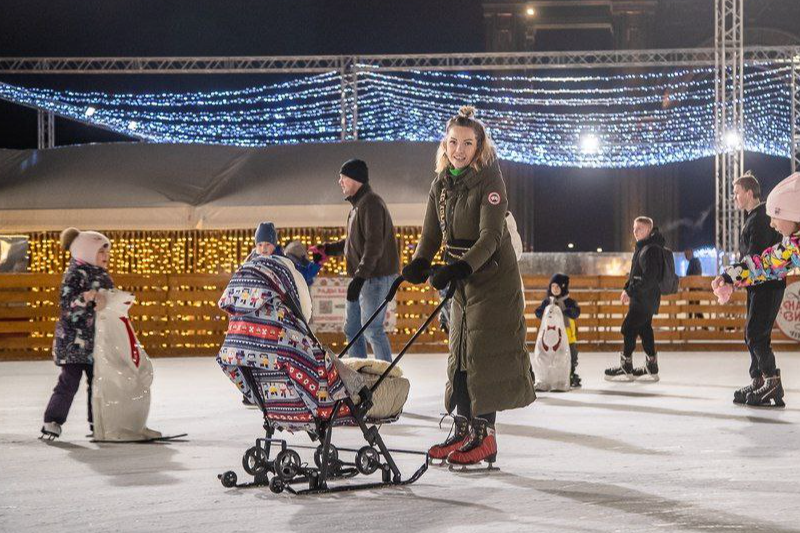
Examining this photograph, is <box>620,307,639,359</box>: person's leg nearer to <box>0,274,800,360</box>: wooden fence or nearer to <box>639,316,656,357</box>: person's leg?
<box>639,316,656,357</box>: person's leg

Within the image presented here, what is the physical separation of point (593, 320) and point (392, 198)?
3.23 m

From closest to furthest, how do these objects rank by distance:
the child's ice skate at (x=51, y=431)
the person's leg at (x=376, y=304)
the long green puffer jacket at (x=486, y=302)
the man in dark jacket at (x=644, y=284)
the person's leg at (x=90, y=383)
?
the long green puffer jacket at (x=486, y=302)
the child's ice skate at (x=51, y=431)
the person's leg at (x=90, y=383)
the person's leg at (x=376, y=304)
the man in dark jacket at (x=644, y=284)

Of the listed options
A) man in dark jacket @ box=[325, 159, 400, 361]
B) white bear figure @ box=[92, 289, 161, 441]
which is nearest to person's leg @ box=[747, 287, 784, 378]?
man in dark jacket @ box=[325, 159, 400, 361]

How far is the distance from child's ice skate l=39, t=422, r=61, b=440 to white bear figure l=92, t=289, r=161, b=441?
260 millimetres

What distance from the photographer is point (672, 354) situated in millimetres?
15055

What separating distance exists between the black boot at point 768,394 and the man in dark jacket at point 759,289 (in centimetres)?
6

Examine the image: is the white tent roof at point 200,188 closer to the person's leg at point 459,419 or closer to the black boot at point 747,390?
the black boot at point 747,390

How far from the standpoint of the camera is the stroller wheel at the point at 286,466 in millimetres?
4641

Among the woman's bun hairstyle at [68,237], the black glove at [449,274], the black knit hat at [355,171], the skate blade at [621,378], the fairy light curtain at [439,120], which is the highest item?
the fairy light curtain at [439,120]

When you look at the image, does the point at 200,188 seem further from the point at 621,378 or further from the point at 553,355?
the point at 553,355

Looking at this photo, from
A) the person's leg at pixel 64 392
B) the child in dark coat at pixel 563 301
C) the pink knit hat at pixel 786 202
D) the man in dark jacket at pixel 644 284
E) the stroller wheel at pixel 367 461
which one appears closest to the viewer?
the stroller wheel at pixel 367 461

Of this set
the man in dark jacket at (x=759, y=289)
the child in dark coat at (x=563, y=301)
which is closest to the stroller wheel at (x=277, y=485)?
the man in dark jacket at (x=759, y=289)

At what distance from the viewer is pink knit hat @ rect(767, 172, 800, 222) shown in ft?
20.1

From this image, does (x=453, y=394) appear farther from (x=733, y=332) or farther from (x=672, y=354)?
(x=733, y=332)
